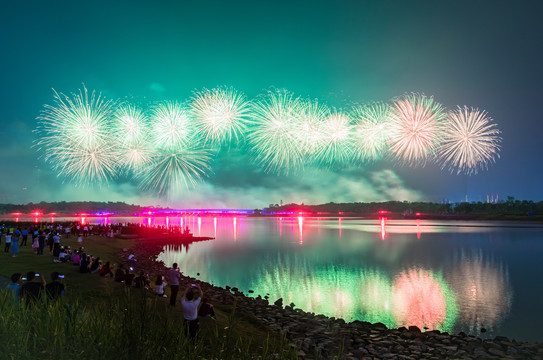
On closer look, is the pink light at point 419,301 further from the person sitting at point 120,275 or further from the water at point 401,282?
the person sitting at point 120,275

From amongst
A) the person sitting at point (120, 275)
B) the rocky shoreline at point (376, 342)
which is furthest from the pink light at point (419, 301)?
the person sitting at point (120, 275)

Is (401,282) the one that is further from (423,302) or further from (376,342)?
(376,342)

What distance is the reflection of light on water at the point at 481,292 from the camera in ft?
79.5

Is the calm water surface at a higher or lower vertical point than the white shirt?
lower

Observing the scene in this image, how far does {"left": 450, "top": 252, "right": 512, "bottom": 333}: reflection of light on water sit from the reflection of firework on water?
40.0 inches

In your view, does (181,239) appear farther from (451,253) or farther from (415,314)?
(415,314)

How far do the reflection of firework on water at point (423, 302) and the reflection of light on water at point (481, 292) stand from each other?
3.33ft

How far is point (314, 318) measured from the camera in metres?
22.5

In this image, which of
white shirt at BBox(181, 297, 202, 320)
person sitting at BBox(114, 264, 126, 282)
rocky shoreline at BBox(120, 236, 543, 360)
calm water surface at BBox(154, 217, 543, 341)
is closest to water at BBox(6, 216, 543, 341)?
calm water surface at BBox(154, 217, 543, 341)

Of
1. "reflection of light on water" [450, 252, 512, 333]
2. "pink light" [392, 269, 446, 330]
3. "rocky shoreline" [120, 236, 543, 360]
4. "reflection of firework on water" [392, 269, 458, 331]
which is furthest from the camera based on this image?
"reflection of light on water" [450, 252, 512, 333]

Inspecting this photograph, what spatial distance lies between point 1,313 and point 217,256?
51.4 metres

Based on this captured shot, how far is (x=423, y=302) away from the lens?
29016 mm

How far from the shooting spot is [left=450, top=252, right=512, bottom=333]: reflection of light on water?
2423 cm

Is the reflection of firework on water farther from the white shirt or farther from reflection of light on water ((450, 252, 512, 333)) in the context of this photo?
the white shirt
